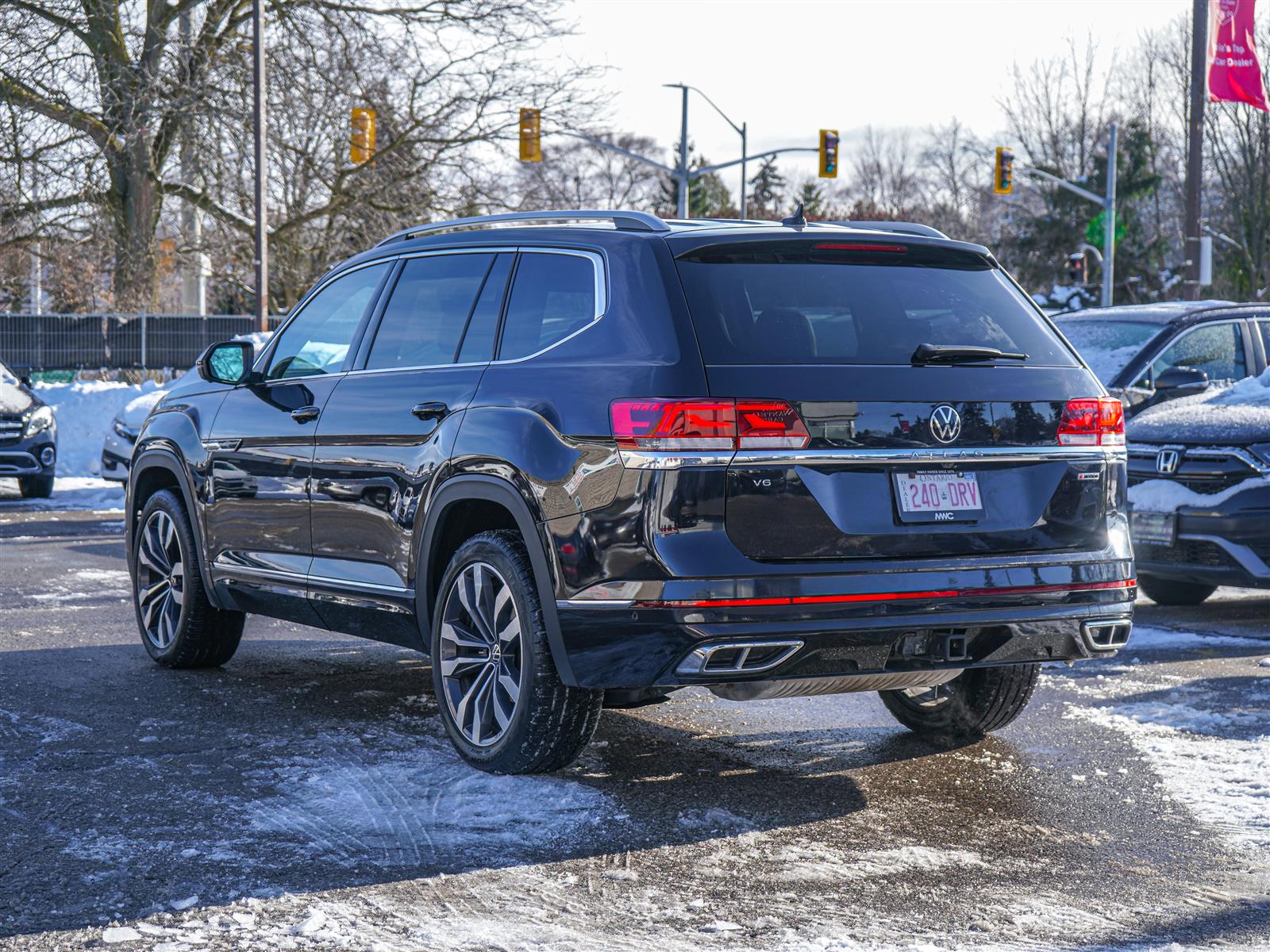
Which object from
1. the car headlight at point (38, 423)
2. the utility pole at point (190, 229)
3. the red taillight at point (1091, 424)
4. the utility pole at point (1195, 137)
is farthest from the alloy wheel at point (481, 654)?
the utility pole at point (190, 229)

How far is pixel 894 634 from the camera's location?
15.8 ft

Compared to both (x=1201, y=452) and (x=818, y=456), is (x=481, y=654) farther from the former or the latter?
(x=1201, y=452)

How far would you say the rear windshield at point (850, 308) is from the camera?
487cm

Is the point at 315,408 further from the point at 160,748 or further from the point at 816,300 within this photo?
the point at 816,300

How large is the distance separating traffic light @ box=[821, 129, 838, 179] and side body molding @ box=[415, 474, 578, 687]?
30430 mm

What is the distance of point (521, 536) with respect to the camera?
5.21 metres

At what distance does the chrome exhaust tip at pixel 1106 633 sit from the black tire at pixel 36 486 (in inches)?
555

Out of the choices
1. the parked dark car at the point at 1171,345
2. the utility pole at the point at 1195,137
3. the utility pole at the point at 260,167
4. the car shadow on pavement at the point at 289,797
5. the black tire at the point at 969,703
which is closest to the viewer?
the car shadow on pavement at the point at 289,797

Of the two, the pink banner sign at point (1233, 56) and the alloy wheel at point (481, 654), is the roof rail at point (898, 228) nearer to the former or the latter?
the alloy wheel at point (481, 654)

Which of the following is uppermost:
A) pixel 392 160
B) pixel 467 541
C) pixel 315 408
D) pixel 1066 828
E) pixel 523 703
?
pixel 392 160

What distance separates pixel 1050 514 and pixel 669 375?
130cm

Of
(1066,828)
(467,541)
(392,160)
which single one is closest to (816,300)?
(467,541)

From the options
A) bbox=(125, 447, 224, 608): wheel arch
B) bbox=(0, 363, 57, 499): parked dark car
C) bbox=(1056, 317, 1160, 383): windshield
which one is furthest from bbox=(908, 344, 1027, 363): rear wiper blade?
bbox=(0, 363, 57, 499): parked dark car

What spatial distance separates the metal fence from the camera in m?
30.5
